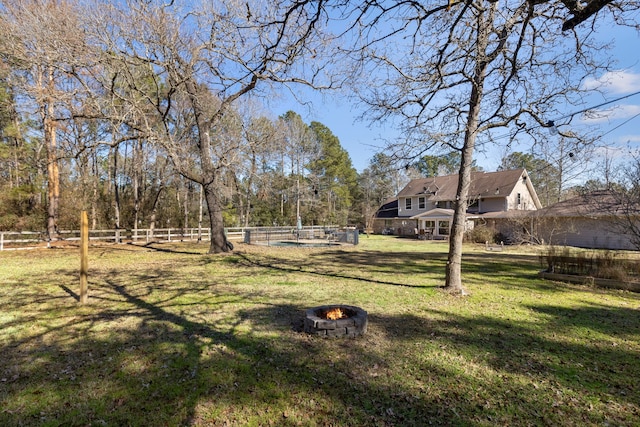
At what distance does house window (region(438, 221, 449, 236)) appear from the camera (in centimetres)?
3102

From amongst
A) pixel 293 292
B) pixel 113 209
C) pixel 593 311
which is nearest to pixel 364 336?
pixel 293 292

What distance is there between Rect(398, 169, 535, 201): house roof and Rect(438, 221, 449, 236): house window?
2.50m

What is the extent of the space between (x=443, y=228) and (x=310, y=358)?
29608mm

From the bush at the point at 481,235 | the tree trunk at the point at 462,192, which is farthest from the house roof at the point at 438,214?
the tree trunk at the point at 462,192

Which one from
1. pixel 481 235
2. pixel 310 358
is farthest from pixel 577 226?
pixel 310 358

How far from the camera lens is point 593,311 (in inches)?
259

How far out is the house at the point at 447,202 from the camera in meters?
29.3

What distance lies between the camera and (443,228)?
3116cm

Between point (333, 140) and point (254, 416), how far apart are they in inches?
1674

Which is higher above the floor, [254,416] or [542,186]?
[542,186]

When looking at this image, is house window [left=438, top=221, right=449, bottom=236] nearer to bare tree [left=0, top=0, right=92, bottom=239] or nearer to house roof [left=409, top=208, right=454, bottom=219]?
house roof [left=409, top=208, right=454, bottom=219]

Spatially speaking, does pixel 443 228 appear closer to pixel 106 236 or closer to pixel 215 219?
pixel 215 219

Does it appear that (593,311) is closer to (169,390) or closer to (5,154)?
(169,390)

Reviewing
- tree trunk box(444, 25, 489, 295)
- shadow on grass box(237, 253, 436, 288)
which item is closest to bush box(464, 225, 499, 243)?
shadow on grass box(237, 253, 436, 288)
